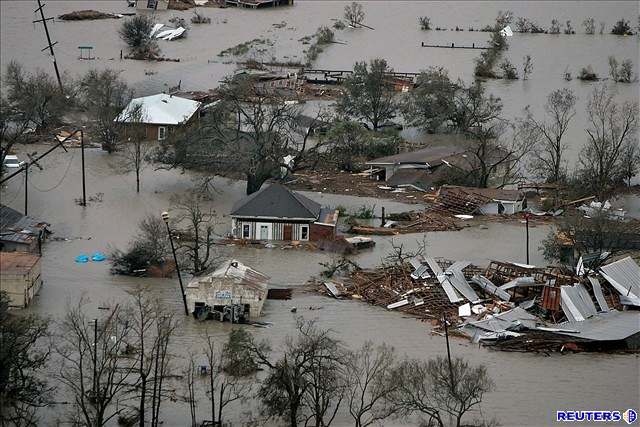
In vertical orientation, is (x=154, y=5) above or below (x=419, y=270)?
above

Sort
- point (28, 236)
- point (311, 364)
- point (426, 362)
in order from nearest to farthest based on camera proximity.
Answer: point (311, 364), point (426, 362), point (28, 236)

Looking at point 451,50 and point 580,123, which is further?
point 451,50

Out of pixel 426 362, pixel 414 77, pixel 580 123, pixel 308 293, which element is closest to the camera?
pixel 426 362

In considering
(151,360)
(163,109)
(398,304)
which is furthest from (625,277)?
(163,109)

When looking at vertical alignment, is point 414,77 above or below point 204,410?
above

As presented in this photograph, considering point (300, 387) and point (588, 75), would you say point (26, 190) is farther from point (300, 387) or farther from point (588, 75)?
point (588, 75)

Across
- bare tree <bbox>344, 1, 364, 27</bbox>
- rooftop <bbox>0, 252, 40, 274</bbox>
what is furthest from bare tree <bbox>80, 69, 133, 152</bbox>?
bare tree <bbox>344, 1, 364, 27</bbox>

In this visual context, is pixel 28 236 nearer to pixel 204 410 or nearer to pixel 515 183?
pixel 204 410

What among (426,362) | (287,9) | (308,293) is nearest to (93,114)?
(308,293)
